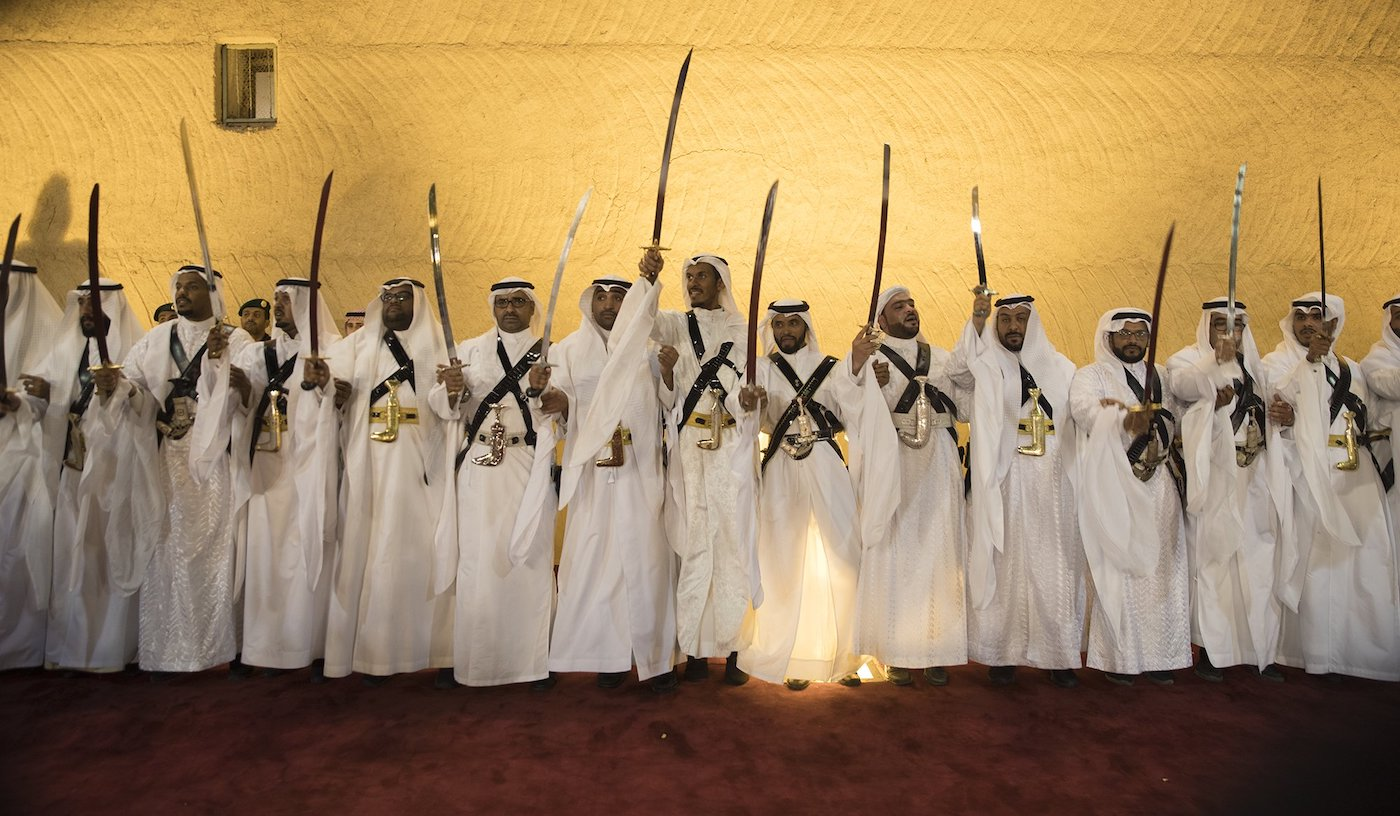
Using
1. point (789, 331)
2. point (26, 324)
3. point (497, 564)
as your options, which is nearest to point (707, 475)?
point (789, 331)

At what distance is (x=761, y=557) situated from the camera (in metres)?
4.18

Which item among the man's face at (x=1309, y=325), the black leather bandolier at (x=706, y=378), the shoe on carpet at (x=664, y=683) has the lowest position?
the shoe on carpet at (x=664, y=683)

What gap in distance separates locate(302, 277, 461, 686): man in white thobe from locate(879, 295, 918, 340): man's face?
2.13 meters

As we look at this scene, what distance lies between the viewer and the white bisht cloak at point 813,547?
4078 millimetres

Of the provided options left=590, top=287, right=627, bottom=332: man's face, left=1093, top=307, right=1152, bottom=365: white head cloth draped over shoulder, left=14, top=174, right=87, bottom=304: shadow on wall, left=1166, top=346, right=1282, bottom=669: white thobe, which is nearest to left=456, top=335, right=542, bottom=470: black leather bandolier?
left=590, top=287, right=627, bottom=332: man's face

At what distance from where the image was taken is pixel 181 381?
4.38 meters

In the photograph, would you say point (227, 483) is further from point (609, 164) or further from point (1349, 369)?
point (1349, 369)

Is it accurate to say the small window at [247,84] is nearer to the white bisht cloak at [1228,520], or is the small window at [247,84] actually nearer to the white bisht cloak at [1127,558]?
the white bisht cloak at [1127,558]

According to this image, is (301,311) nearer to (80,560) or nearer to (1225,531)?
(80,560)

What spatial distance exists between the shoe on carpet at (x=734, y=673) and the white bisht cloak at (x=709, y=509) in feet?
0.31

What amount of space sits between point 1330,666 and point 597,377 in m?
3.76

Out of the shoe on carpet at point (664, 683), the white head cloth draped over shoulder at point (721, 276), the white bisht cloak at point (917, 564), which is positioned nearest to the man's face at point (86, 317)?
the white head cloth draped over shoulder at point (721, 276)

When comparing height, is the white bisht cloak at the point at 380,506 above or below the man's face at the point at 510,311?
below

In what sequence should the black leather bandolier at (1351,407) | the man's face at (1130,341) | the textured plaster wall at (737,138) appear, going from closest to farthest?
1. the man's face at (1130,341)
2. the black leather bandolier at (1351,407)
3. the textured plaster wall at (737,138)
